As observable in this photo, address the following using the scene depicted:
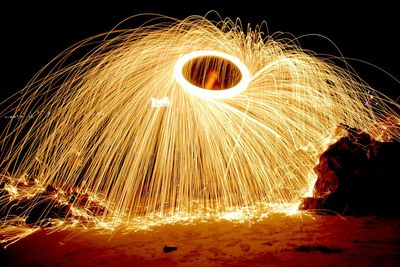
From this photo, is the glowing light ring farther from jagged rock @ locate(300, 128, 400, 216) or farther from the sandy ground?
the sandy ground

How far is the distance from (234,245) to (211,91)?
3.12 m

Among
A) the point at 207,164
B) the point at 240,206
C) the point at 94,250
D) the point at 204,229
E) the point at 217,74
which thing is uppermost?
the point at 217,74

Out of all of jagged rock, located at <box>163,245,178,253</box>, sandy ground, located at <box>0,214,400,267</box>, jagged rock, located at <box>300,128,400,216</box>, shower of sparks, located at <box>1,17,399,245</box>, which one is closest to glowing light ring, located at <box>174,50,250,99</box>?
shower of sparks, located at <box>1,17,399,245</box>

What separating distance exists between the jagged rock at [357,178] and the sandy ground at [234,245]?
0.39m

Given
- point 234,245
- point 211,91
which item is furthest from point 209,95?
point 234,245

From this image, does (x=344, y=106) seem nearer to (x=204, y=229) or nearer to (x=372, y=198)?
(x=372, y=198)

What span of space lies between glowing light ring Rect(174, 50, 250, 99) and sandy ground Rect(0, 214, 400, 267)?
2.64 meters

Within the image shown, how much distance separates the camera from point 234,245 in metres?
4.37

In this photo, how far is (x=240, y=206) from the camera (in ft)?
23.5

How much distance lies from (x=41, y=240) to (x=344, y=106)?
6.89 meters

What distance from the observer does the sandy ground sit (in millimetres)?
Answer: 3670

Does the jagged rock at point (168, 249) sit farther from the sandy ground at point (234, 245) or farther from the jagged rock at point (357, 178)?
the jagged rock at point (357, 178)

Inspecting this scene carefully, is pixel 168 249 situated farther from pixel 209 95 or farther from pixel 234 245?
pixel 209 95

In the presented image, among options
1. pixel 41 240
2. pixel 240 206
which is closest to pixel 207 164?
pixel 240 206
